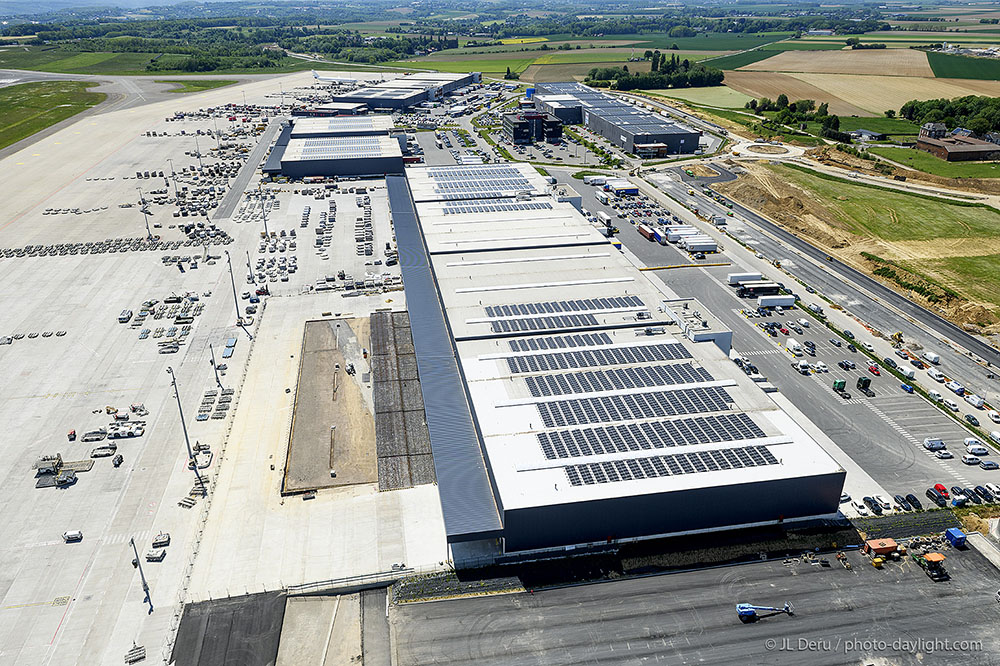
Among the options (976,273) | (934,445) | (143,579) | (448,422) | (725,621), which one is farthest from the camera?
(976,273)

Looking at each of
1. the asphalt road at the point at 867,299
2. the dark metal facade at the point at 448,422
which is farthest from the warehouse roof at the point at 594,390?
the asphalt road at the point at 867,299

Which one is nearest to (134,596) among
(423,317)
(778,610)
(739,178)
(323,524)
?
(323,524)

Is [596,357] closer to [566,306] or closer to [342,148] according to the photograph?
[566,306]

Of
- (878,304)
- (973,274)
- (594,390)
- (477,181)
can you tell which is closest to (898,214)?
(973,274)

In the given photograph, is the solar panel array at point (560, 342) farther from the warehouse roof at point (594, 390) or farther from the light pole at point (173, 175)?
the light pole at point (173, 175)

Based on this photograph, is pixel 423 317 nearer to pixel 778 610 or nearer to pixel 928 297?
pixel 778 610

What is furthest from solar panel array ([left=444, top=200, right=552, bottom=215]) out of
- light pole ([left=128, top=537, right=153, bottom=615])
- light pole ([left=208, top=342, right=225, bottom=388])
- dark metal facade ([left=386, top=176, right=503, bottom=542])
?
light pole ([left=128, top=537, right=153, bottom=615])

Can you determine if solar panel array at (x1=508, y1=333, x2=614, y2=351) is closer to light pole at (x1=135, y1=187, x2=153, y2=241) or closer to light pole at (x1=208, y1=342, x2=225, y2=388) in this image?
light pole at (x1=208, y1=342, x2=225, y2=388)
